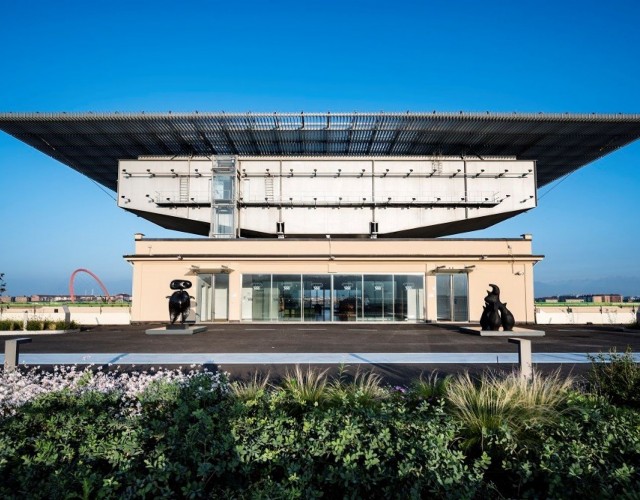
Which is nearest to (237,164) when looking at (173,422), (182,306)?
(182,306)

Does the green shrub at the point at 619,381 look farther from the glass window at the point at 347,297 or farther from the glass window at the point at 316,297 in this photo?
the glass window at the point at 316,297

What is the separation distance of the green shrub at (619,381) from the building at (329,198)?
21.1 metres

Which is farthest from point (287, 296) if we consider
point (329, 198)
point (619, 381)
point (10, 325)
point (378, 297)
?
point (619, 381)

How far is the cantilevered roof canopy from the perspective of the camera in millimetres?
33562

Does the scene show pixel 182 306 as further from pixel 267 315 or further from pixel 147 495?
pixel 147 495

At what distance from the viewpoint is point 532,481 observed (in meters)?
3.76

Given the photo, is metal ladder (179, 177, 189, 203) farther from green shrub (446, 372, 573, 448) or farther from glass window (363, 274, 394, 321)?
green shrub (446, 372, 573, 448)

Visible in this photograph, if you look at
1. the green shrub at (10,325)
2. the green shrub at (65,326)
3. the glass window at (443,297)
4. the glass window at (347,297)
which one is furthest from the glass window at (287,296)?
the green shrub at (10,325)

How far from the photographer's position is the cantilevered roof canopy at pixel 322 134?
110 ft

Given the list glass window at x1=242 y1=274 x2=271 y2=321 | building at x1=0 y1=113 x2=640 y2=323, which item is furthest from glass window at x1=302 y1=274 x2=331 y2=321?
glass window at x1=242 y1=274 x2=271 y2=321

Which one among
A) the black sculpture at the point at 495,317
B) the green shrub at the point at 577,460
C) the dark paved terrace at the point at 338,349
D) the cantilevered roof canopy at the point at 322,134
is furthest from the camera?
the cantilevered roof canopy at the point at 322,134

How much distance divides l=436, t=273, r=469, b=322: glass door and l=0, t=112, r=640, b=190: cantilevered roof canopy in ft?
43.3

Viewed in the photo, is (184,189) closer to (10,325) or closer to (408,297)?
(10,325)

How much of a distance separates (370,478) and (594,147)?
43716 mm
